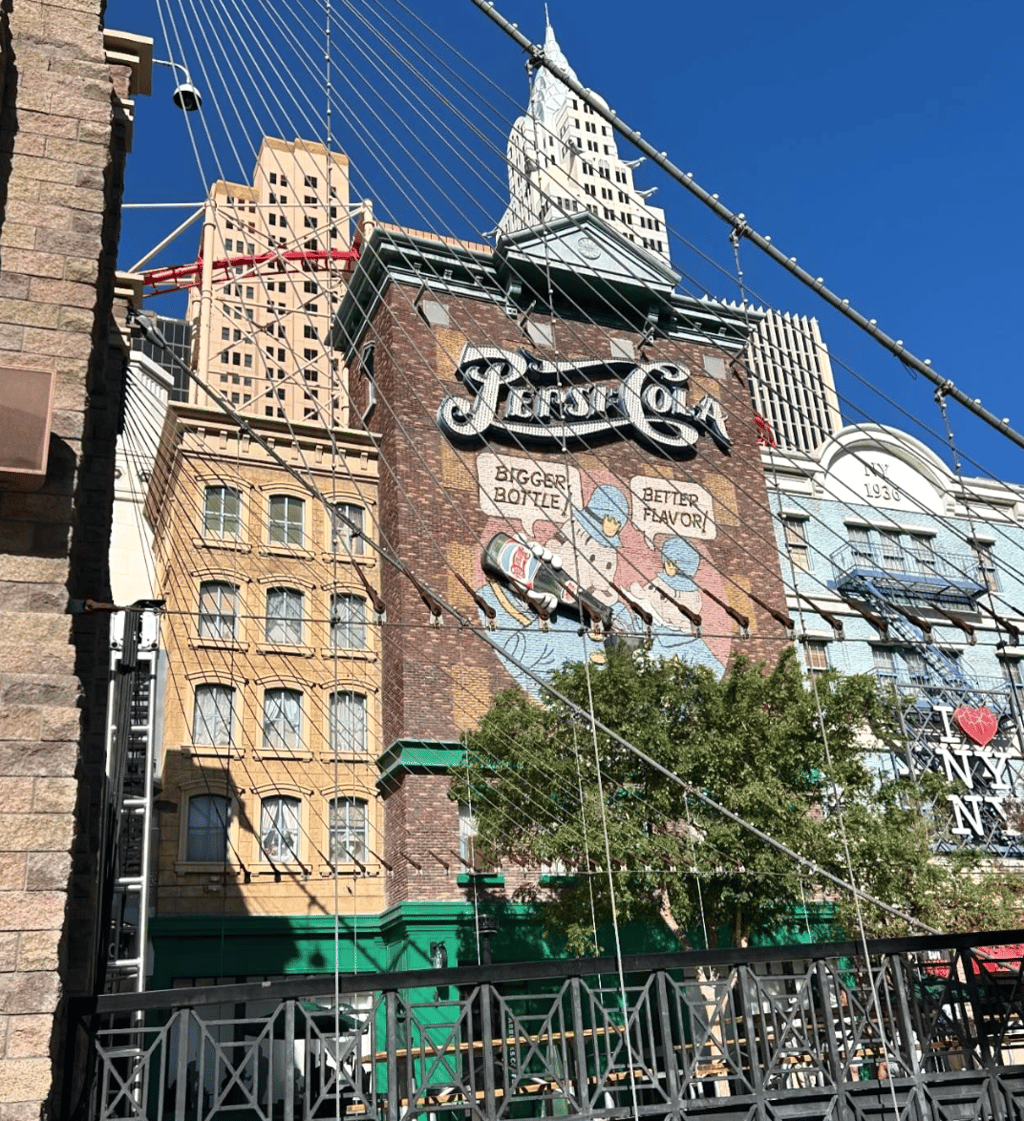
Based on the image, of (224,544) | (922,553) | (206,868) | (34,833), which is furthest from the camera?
(922,553)

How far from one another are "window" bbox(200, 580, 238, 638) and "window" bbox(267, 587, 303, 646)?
0.95 meters

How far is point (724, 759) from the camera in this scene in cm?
2450

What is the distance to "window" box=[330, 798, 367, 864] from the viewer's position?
29375mm

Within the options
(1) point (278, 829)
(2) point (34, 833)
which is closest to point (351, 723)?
(1) point (278, 829)

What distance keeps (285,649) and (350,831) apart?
489 centimetres

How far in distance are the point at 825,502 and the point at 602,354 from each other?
935cm

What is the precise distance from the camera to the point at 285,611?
31.2 meters

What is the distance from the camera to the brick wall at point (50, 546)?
294 inches

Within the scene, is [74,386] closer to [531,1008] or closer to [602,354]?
[531,1008]

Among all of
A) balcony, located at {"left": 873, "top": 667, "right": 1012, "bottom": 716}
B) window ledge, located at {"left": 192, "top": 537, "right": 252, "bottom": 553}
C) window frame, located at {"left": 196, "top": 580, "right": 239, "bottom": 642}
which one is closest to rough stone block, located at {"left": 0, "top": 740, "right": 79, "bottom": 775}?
window frame, located at {"left": 196, "top": 580, "right": 239, "bottom": 642}

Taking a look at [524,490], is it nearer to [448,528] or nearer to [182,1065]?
[448,528]

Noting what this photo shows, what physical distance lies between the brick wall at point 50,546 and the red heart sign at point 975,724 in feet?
98.9

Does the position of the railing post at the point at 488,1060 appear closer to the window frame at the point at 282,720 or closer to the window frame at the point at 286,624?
the window frame at the point at 282,720

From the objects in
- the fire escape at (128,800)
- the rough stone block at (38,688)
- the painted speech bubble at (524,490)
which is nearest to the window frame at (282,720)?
the fire escape at (128,800)
